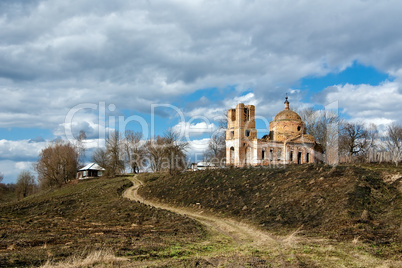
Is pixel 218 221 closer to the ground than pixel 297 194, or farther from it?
closer to the ground

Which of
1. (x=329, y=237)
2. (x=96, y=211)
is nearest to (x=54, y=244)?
(x=329, y=237)

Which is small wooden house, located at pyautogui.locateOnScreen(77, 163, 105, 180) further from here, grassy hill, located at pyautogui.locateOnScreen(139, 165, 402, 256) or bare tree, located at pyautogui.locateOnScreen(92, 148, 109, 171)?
grassy hill, located at pyautogui.locateOnScreen(139, 165, 402, 256)

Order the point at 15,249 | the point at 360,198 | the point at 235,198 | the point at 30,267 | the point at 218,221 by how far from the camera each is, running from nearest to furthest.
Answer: the point at 30,267, the point at 15,249, the point at 360,198, the point at 218,221, the point at 235,198

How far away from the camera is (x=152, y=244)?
1362 cm

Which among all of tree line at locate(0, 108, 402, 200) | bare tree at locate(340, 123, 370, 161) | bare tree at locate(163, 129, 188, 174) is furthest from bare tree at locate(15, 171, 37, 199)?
bare tree at locate(340, 123, 370, 161)

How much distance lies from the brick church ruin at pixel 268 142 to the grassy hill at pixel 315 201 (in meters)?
9.76

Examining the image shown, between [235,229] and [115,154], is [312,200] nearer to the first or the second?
[235,229]

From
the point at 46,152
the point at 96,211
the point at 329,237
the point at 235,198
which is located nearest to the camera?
the point at 329,237

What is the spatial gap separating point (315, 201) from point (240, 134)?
80.1ft

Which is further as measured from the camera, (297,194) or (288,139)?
(288,139)

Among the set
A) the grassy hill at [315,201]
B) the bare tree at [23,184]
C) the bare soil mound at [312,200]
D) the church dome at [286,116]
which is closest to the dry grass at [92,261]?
the grassy hill at [315,201]

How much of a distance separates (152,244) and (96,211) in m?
16.8

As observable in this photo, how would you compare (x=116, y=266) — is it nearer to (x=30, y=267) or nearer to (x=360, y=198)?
(x=30, y=267)

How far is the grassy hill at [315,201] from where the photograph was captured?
15.7 m
